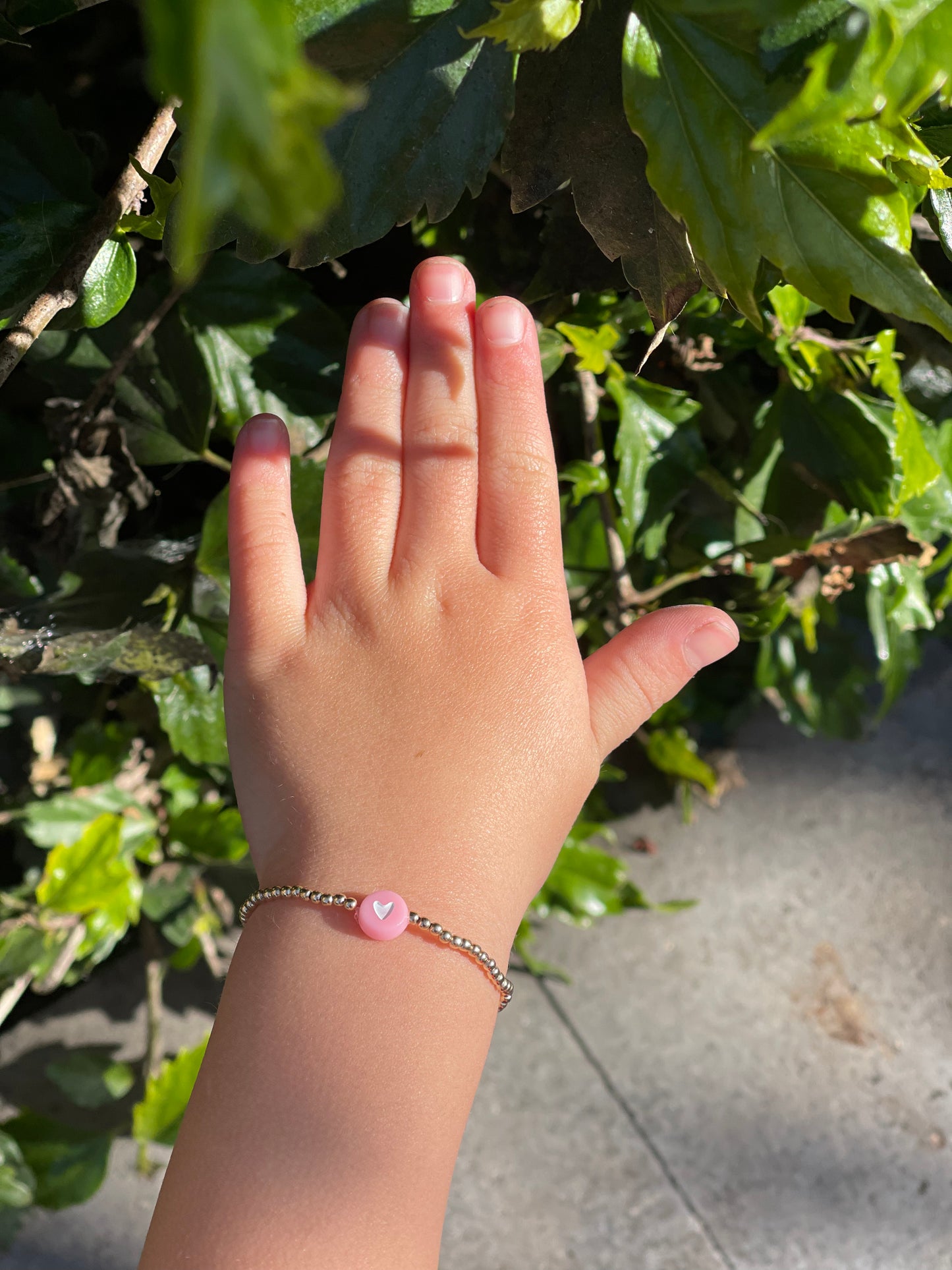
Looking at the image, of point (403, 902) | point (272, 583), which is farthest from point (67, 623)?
point (403, 902)

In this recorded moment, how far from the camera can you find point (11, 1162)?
98cm

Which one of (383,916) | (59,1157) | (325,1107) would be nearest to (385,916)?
(383,916)

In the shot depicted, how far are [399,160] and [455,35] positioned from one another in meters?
0.06

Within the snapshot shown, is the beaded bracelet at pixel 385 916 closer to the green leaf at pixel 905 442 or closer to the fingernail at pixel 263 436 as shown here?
the fingernail at pixel 263 436

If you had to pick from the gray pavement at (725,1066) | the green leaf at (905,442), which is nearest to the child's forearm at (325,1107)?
the green leaf at (905,442)

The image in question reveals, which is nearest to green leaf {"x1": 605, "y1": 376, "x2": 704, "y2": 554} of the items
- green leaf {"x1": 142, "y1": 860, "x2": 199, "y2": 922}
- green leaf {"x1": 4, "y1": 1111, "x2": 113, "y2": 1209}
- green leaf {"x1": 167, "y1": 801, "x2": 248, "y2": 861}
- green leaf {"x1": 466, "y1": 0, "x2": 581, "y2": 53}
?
green leaf {"x1": 466, "y1": 0, "x2": 581, "y2": 53}

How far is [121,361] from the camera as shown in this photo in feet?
2.36

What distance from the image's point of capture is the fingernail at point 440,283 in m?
0.59

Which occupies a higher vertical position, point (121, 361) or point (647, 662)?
point (121, 361)

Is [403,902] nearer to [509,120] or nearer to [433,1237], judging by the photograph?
[433,1237]

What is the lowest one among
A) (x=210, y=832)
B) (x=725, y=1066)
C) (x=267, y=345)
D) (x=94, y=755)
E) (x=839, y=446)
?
(x=725, y=1066)

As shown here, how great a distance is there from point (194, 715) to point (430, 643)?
318 mm

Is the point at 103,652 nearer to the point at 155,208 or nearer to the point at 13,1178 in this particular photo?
the point at 155,208

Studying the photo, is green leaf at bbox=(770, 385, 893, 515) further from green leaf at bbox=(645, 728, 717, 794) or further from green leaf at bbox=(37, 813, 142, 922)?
green leaf at bbox=(37, 813, 142, 922)
